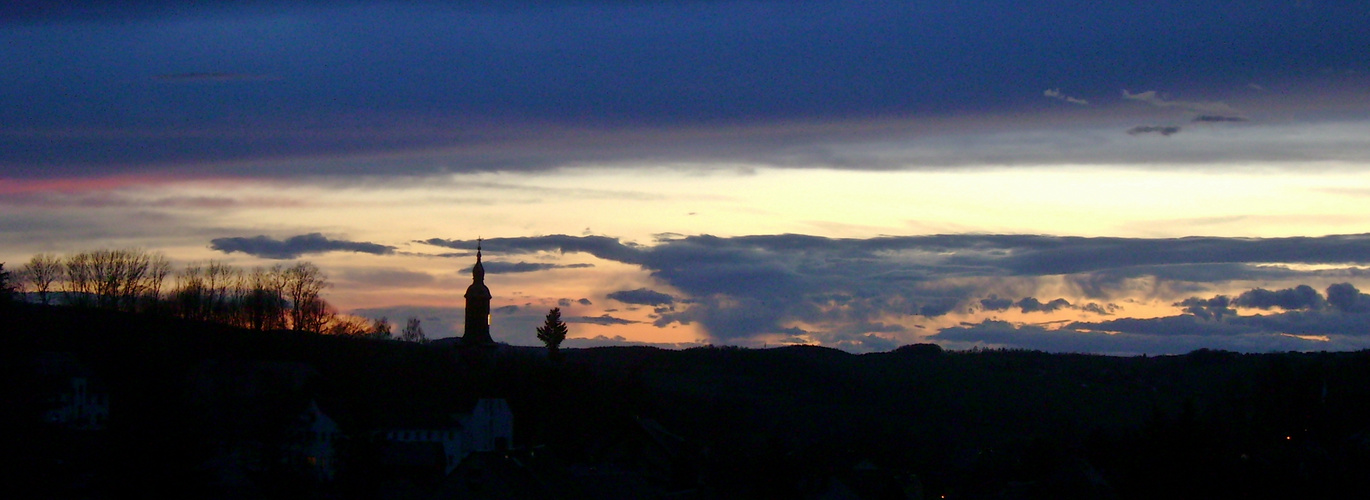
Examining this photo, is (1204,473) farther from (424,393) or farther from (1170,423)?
(424,393)

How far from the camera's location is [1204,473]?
72.2 metres

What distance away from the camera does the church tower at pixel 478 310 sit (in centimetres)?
15462

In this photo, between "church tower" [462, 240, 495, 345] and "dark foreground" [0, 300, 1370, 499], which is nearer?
"dark foreground" [0, 300, 1370, 499]

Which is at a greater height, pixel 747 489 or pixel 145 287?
pixel 145 287

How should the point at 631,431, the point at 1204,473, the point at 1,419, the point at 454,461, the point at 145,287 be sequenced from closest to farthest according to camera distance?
the point at 1,419
the point at 1204,473
the point at 454,461
the point at 631,431
the point at 145,287

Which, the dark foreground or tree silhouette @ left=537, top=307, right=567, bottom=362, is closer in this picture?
the dark foreground

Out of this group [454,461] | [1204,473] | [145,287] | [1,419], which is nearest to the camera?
[1,419]

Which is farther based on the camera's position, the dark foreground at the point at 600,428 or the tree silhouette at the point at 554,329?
the tree silhouette at the point at 554,329

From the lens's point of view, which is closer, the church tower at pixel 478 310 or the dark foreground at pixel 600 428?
the dark foreground at pixel 600 428

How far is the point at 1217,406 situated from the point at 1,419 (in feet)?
423

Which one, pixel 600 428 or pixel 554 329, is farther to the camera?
pixel 554 329

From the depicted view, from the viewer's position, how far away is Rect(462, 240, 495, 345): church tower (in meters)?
155

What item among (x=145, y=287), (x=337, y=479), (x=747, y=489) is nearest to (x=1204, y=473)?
(x=747, y=489)

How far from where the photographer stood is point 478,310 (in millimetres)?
155250
